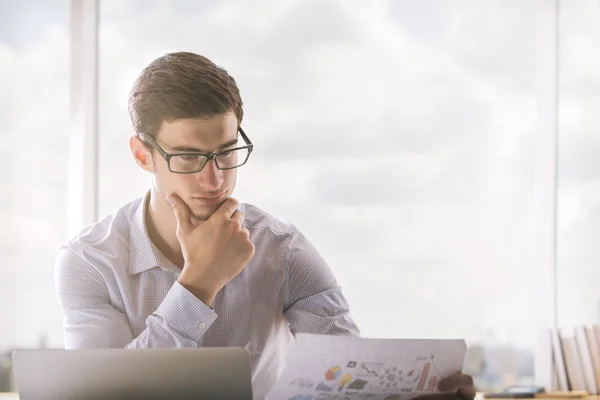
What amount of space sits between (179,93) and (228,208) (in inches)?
12.0

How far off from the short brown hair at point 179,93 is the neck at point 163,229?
7.9 inches

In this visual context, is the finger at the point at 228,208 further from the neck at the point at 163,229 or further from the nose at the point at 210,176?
the neck at the point at 163,229

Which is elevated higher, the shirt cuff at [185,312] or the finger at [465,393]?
the shirt cuff at [185,312]

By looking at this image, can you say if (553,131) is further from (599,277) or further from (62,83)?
(62,83)

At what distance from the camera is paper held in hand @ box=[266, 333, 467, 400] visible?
135 centimetres

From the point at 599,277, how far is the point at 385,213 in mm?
854

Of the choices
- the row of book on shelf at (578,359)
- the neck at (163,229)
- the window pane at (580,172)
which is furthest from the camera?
the window pane at (580,172)

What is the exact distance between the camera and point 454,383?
1.51m

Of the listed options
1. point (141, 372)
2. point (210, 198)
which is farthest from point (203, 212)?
point (141, 372)

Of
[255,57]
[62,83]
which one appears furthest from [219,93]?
[62,83]

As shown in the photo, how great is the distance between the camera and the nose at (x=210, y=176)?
6.49ft

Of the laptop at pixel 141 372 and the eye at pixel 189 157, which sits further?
the eye at pixel 189 157

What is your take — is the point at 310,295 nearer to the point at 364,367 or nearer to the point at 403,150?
the point at 364,367

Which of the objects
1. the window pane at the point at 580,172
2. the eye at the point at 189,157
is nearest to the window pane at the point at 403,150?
the window pane at the point at 580,172
